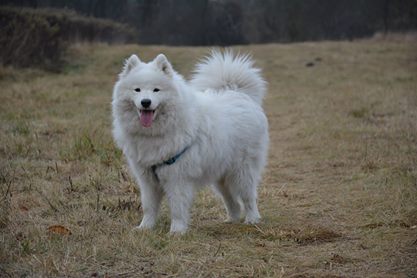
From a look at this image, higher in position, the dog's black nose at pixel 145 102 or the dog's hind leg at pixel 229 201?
the dog's black nose at pixel 145 102

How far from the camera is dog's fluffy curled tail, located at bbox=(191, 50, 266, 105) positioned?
5254 mm

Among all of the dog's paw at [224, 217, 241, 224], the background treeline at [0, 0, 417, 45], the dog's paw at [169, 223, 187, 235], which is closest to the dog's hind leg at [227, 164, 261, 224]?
the dog's paw at [224, 217, 241, 224]

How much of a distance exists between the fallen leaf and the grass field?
17 millimetres

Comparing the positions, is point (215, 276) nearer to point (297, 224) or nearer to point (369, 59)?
point (297, 224)

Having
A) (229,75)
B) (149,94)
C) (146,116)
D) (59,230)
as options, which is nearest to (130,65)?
(149,94)

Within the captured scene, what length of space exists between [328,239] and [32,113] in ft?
22.8

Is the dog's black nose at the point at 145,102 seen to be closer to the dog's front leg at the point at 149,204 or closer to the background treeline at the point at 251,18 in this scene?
the dog's front leg at the point at 149,204

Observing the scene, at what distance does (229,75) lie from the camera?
5.26 meters

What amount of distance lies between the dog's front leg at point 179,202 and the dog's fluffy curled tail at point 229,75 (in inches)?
47.8

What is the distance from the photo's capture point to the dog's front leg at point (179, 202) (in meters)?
4.39

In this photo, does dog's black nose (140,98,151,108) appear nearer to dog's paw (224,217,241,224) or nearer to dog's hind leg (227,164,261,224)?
dog's hind leg (227,164,261,224)

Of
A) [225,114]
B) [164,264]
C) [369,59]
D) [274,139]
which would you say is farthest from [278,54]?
[164,264]

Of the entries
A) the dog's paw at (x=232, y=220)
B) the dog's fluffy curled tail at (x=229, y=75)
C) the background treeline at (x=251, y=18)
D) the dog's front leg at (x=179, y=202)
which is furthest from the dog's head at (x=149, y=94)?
the background treeline at (x=251, y=18)

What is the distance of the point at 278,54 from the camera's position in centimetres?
2402
